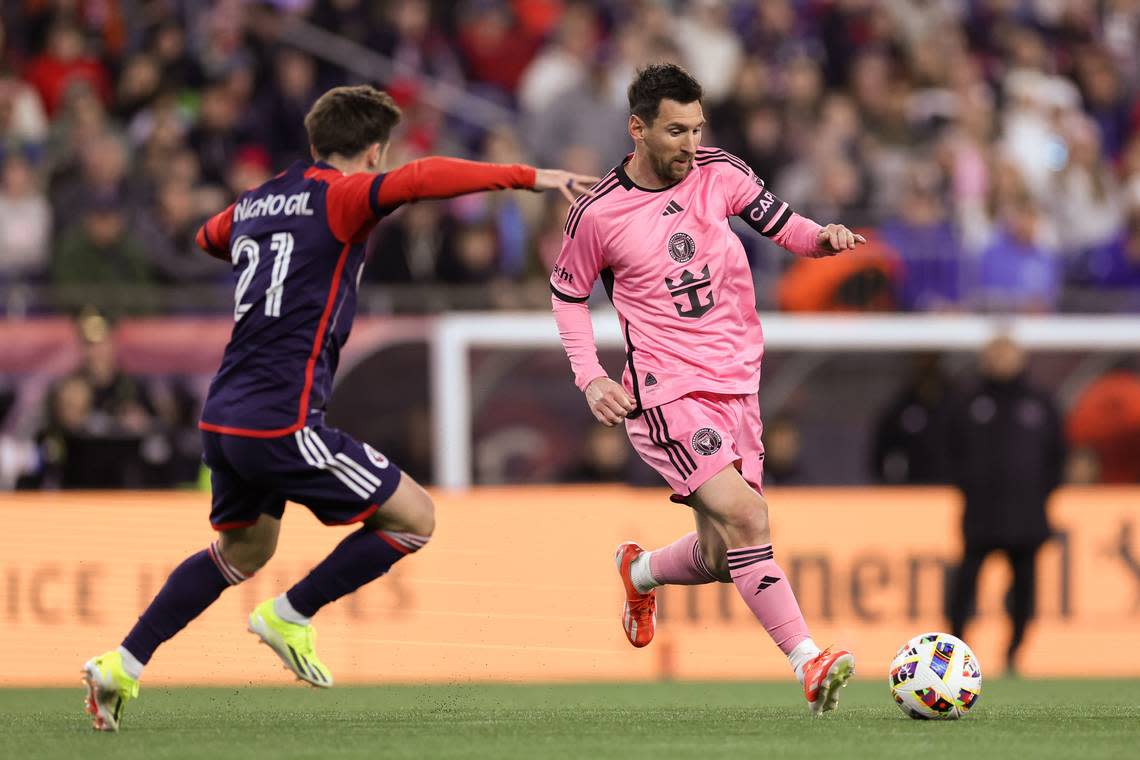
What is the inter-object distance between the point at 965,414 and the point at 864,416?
1.85 m

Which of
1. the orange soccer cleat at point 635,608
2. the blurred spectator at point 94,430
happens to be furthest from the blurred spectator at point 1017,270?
the orange soccer cleat at point 635,608

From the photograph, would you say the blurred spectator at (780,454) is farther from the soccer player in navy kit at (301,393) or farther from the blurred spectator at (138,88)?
the soccer player in navy kit at (301,393)

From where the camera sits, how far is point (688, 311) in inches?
316

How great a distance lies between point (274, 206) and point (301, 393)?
2.47 ft

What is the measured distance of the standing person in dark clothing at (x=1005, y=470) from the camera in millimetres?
13016

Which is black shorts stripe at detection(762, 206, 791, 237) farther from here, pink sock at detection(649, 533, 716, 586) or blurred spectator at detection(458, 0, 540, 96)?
blurred spectator at detection(458, 0, 540, 96)

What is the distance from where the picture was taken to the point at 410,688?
1127 centimetres

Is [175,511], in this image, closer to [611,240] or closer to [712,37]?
[611,240]

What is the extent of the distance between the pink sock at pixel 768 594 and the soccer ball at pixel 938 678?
415 mm

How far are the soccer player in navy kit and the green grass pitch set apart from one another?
0.49 meters

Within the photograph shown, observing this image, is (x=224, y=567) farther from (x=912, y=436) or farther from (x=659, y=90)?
(x=912, y=436)

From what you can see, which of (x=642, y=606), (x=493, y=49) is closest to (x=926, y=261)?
(x=493, y=49)

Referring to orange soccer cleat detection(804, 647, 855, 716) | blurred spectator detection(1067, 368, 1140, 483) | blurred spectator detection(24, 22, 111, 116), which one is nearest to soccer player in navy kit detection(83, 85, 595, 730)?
orange soccer cleat detection(804, 647, 855, 716)

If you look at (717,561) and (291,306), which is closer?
(291,306)
